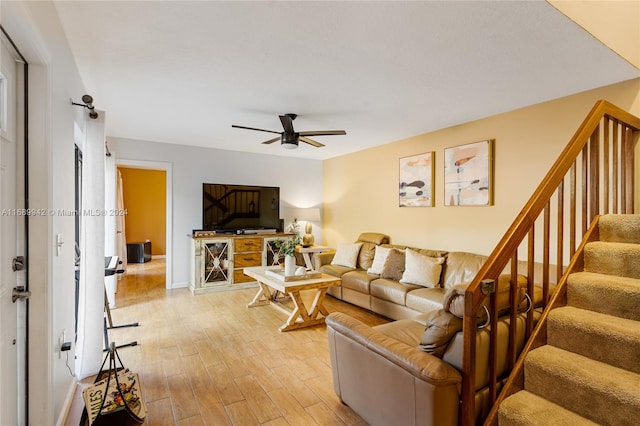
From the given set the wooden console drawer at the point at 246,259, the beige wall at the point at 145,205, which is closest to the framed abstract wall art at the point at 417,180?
the wooden console drawer at the point at 246,259

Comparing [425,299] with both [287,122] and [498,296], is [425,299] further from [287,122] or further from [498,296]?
[287,122]

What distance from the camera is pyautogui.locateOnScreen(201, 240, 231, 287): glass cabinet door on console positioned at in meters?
4.92

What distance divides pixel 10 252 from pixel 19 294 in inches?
7.9

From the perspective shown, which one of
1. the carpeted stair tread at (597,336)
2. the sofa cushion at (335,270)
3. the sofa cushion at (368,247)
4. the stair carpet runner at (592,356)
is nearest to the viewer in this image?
the stair carpet runner at (592,356)

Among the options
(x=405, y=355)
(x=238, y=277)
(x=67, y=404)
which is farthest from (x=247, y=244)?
(x=405, y=355)

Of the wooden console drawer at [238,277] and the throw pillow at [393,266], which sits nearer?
the throw pillow at [393,266]

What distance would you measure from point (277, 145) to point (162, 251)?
516cm

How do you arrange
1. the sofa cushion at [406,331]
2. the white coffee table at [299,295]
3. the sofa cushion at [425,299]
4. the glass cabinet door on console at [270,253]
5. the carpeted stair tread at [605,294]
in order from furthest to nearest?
1. the glass cabinet door on console at [270,253]
2. the white coffee table at [299,295]
3. the sofa cushion at [425,299]
4. the sofa cushion at [406,331]
5. the carpeted stair tread at [605,294]

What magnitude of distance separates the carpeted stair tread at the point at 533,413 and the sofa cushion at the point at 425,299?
154cm

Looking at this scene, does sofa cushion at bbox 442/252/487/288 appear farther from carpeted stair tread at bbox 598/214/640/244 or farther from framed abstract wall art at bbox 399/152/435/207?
carpeted stair tread at bbox 598/214/640/244

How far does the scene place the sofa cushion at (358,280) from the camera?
4074mm

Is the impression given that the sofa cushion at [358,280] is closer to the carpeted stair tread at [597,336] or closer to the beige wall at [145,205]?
the carpeted stair tread at [597,336]

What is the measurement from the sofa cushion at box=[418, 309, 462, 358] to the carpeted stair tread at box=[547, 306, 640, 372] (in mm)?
701

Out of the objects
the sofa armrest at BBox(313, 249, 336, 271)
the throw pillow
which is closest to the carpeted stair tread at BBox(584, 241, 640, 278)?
the throw pillow
